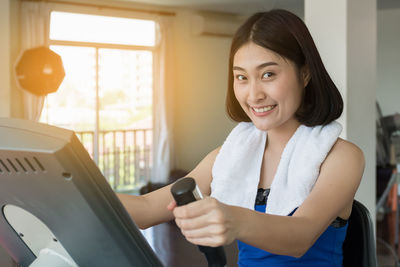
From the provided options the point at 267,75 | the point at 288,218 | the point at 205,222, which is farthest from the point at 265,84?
the point at 205,222

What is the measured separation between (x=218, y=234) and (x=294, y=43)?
0.63m

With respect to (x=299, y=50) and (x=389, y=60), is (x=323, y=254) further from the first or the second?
(x=389, y=60)

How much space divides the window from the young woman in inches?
202

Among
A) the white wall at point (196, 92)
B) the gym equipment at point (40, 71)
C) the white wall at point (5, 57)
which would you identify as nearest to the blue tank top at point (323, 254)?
the gym equipment at point (40, 71)

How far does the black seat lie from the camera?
1105 millimetres

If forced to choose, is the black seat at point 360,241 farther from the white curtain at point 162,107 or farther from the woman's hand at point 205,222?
the white curtain at point 162,107

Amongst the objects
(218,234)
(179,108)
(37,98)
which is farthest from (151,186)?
(218,234)

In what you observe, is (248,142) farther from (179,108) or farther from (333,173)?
(179,108)

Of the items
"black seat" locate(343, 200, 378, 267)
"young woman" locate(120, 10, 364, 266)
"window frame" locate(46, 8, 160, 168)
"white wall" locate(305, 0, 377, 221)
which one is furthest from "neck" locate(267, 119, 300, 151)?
"window frame" locate(46, 8, 160, 168)

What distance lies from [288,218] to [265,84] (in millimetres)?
346

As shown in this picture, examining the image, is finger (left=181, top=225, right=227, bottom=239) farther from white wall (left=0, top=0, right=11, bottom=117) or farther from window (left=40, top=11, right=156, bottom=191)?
window (left=40, top=11, right=156, bottom=191)

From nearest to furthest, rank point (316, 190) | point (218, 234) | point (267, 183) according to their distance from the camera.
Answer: point (218, 234) → point (316, 190) → point (267, 183)

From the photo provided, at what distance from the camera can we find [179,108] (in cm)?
730

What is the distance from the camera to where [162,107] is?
690 cm
